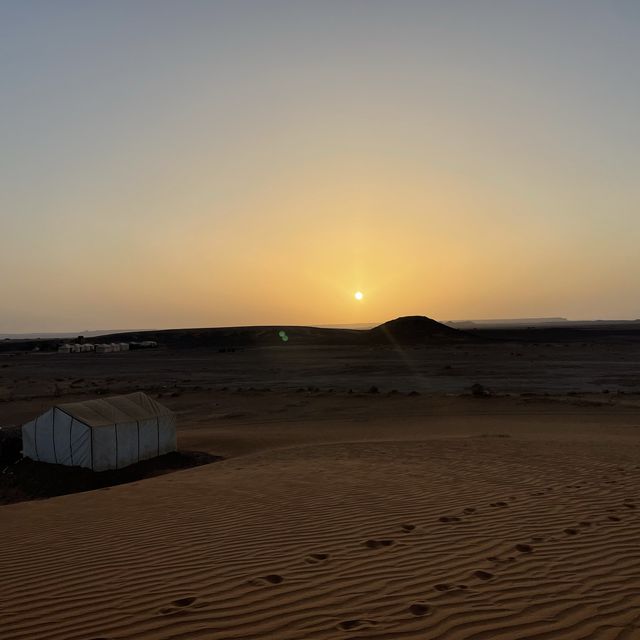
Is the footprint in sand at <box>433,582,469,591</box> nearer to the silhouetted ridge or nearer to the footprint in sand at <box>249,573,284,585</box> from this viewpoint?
the footprint in sand at <box>249,573,284,585</box>

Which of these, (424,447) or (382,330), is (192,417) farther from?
(382,330)

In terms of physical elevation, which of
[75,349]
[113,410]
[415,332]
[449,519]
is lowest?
[449,519]

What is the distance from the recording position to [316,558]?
6.75m

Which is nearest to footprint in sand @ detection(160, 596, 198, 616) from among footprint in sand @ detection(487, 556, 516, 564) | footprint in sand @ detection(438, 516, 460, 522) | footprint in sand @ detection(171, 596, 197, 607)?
footprint in sand @ detection(171, 596, 197, 607)

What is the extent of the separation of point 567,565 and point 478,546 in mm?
1029

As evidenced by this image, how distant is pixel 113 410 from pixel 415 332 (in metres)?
96.6

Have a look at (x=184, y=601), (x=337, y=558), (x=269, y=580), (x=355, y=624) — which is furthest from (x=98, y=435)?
(x=355, y=624)

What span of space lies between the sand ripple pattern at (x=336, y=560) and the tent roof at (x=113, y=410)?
5.06 metres

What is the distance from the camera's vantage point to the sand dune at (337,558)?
507cm

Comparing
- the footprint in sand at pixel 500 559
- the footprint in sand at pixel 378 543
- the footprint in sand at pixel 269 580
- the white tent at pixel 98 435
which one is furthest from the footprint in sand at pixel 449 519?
the white tent at pixel 98 435

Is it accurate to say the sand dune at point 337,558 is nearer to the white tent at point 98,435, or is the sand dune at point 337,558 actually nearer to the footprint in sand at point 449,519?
the footprint in sand at point 449,519

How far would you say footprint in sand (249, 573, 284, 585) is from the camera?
6.00 metres

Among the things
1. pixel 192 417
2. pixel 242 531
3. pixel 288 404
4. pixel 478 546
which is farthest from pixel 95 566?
pixel 288 404

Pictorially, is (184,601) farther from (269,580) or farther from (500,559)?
(500,559)
